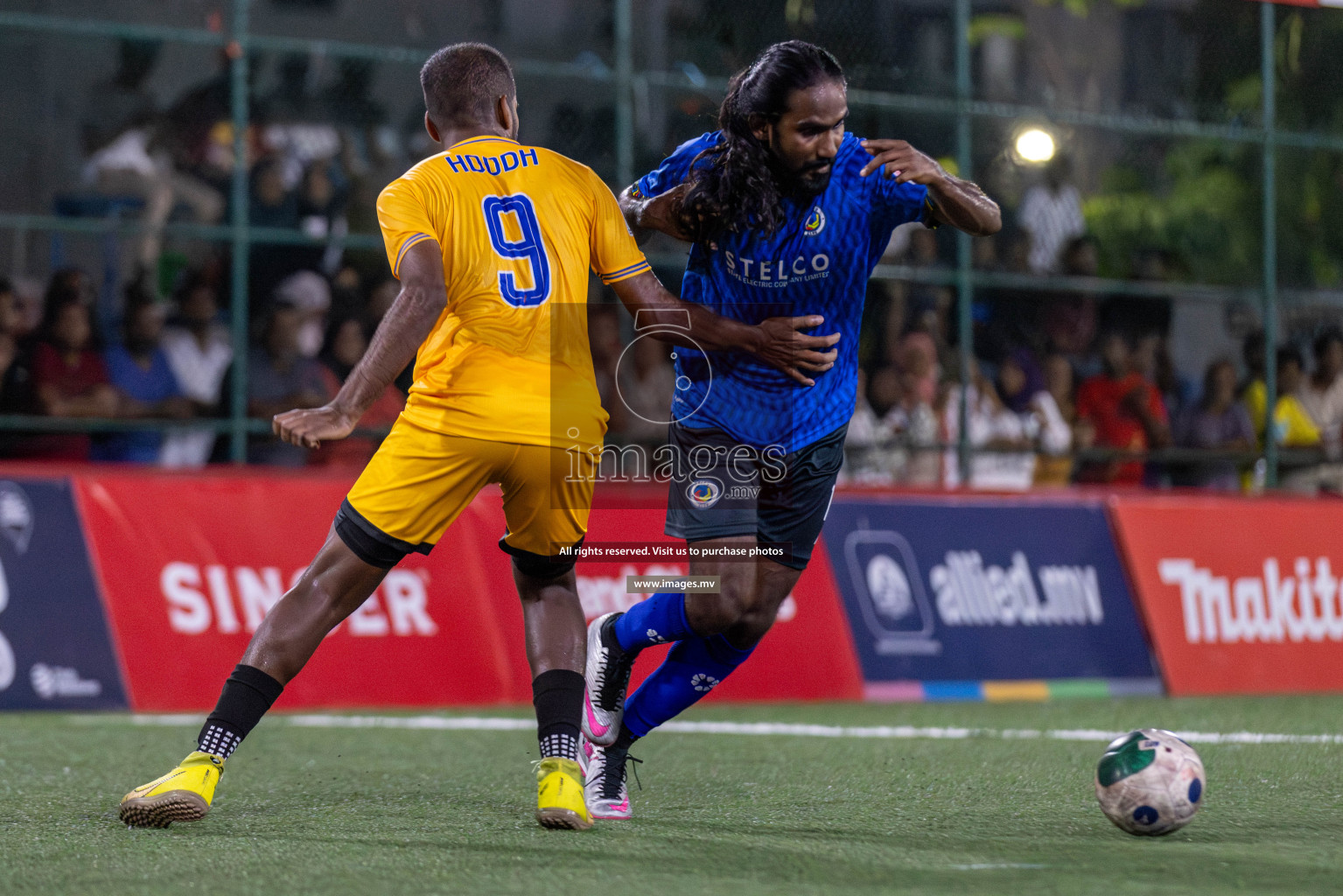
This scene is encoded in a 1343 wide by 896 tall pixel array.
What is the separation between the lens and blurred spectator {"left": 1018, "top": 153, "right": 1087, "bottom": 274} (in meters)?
11.4

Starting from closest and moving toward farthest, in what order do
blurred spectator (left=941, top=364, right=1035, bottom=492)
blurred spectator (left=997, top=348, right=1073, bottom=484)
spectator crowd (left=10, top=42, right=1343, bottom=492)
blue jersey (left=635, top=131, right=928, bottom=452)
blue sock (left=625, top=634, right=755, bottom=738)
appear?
blue jersey (left=635, top=131, right=928, bottom=452), blue sock (left=625, top=634, right=755, bottom=738), spectator crowd (left=10, top=42, right=1343, bottom=492), blurred spectator (left=941, top=364, right=1035, bottom=492), blurred spectator (left=997, top=348, right=1073, bottom=484)

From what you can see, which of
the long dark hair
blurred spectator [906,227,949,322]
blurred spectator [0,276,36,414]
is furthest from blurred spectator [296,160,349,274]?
the long dark hair

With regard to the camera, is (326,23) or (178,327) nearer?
(178,327)

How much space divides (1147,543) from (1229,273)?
309 cm

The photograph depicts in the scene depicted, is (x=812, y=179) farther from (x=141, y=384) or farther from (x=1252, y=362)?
(x=1252, y=362)

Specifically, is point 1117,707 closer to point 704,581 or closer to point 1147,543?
point 1147,543

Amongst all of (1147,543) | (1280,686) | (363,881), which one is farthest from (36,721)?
(1280,686)

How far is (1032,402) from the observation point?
11.1m

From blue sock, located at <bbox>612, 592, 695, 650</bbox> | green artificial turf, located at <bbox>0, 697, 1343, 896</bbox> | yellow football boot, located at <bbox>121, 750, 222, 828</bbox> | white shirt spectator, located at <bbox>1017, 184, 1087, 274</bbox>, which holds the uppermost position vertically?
white shirt spectator, located at <bbox>1017, 184, 1087, 274</bbox>

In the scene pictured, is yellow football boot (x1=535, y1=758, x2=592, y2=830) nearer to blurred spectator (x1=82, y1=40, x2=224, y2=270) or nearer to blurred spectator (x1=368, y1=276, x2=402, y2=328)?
blurred spectator (x1=368, y1=276, x2=402, y2=328)

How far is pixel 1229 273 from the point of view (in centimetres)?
1187

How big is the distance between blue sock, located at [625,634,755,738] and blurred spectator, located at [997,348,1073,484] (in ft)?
20.7

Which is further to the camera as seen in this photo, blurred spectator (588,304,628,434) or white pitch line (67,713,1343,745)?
blurred spectator (588,304,628,434)

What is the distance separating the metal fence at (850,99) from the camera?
9414mm
